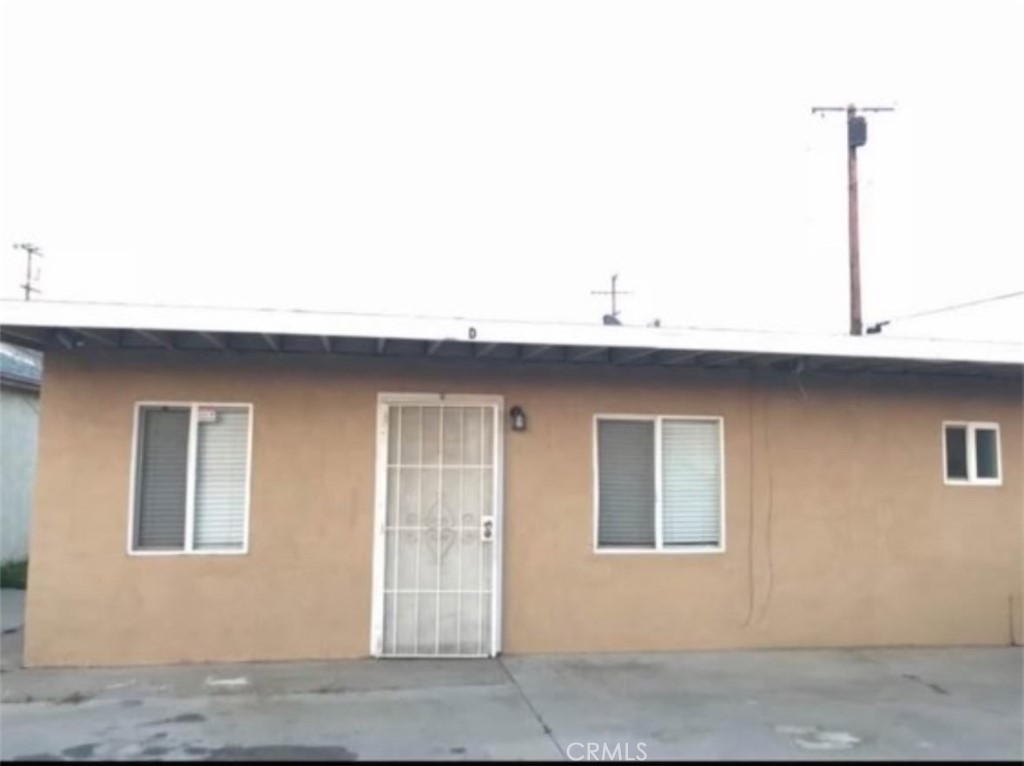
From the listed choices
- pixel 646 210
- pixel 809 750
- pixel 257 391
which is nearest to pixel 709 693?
pixel 809 750

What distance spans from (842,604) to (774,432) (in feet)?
5.57

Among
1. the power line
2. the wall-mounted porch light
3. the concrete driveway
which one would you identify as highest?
the power line

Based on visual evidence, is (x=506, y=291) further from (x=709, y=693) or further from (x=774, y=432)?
(x=709, y=693)

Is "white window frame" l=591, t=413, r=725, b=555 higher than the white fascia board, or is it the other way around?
the white fascia board

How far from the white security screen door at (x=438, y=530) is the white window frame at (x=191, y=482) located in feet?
3.62

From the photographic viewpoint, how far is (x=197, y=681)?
22.2ft

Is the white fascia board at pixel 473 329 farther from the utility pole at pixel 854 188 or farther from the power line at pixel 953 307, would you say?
the power line at pixel 953 307

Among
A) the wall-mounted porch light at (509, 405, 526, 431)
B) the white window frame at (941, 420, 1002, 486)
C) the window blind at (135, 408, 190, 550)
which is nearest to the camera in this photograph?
the window blind at (135, 408, 190, 550)

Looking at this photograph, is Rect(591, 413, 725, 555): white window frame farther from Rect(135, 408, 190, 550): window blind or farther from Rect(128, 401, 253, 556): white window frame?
Rect(135, 408, 190, 550): window blind

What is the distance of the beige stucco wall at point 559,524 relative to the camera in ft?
24.3

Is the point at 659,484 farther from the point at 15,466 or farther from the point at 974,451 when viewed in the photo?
the point at 15,466

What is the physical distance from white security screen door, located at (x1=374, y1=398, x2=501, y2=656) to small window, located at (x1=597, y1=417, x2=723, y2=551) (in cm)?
103

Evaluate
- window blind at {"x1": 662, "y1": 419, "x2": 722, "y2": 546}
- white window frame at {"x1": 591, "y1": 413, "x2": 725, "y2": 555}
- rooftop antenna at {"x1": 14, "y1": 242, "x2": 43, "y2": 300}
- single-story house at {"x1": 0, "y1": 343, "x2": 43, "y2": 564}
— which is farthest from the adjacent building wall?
window blind at {"x1": 662, "y1": 419, "x2": 722, "y2": 546}

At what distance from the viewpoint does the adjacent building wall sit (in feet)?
47.0
